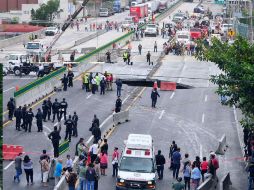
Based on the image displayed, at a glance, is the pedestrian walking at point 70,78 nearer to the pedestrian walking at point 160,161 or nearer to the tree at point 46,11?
the pedestrian walking at point 160,161

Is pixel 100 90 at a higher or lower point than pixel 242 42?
lower

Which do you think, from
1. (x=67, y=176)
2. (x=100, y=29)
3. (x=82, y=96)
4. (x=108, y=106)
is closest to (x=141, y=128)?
(x=108, y=106)

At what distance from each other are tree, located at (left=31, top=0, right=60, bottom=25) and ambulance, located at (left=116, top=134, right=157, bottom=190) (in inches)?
3157

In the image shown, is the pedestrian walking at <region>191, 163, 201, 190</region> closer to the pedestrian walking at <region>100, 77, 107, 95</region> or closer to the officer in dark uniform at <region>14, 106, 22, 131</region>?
the officer in dark uniform at <region>14, 106, 22, 131</region>

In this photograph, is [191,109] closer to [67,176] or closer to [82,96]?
[82,96]

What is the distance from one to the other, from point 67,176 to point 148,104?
66.6 feet

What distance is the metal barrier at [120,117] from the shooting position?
38500 mm

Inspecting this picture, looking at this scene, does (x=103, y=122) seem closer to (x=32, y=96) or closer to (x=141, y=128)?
(x=141, y=128)

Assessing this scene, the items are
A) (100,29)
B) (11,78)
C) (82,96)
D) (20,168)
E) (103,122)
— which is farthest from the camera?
(100,29)

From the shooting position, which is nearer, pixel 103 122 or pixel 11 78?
pixel 103 122

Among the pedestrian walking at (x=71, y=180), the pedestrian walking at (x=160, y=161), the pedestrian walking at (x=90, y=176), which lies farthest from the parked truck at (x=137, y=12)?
the pedestrian walking at (x=71, y=180)

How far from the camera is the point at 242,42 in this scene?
A: 26.9 m

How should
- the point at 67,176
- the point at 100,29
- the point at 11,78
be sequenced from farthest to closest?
the point at 100,29 < the point at 11,78 < the point at 67,176

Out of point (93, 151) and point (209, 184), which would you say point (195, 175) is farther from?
point (93, 151)
